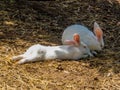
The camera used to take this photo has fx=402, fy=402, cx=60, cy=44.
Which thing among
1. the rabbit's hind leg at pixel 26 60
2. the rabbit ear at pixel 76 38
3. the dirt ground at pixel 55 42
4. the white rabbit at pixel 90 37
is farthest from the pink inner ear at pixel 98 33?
the rabbit's hind leg at pixel 26 60

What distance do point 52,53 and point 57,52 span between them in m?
0.06

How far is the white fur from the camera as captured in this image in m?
4.95

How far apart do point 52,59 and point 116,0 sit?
3.12 meters

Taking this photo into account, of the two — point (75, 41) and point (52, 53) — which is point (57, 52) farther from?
point (75, 41)

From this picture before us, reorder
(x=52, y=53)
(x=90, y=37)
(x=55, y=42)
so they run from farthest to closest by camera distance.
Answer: (x=55, y=42) < (x=90, y=37) < (x=52, y=53)

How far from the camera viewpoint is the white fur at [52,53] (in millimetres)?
4945

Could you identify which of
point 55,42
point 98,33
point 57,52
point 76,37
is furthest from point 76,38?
point 55,42

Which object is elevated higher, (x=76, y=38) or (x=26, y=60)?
(x=76, y=38)

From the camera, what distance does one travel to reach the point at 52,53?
5.02 meters

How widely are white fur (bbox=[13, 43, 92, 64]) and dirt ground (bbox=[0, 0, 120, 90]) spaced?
7 cm

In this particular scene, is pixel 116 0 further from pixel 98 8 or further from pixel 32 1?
pixel 32 1

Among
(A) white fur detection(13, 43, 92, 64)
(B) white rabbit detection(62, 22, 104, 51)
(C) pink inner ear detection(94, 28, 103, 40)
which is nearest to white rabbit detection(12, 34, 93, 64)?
(A) white fur detection(13, 43, 92, 64)

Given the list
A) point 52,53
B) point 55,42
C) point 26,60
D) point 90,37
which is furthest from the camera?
point 55,42

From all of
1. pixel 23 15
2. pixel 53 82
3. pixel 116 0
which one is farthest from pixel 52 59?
pixel 116 0
